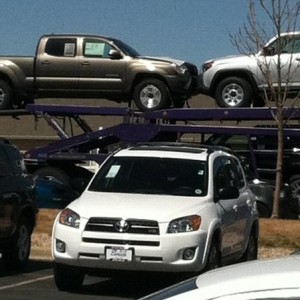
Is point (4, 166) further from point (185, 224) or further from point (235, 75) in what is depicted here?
point (235, 75)

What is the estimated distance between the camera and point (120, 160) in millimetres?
13062

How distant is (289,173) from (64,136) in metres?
5.12

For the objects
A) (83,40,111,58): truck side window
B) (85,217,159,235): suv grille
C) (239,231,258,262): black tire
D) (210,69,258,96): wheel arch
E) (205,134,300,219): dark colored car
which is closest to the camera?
(85,217,159,235): suv grille

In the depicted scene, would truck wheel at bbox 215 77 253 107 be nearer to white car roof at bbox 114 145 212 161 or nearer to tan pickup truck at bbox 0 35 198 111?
tan pickup truck at bbox 0 35 198 111

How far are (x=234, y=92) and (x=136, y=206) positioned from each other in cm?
1057

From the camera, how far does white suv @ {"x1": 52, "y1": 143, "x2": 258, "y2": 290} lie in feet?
37.8

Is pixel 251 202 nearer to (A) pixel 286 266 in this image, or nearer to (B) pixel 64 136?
(B) pixel 64 136

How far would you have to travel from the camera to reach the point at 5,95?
907 inches

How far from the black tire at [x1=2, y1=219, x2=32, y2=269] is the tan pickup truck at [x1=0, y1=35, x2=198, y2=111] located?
7.91 meters

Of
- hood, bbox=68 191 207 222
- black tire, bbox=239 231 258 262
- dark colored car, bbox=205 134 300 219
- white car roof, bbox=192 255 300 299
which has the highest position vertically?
white car roof, bbox=192 255 300 299

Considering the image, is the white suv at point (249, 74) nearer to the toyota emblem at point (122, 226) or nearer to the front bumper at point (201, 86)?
the front bumper at point (201, 86)

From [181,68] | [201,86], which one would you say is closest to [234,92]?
[201,86]

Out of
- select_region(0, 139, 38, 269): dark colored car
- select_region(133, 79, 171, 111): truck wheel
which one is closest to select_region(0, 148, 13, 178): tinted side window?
select_region(0, 139, 38, 269): dark colored car

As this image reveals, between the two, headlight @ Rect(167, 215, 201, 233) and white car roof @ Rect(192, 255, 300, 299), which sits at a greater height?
white car roof @ Rect(192, 255, 300, 299)
